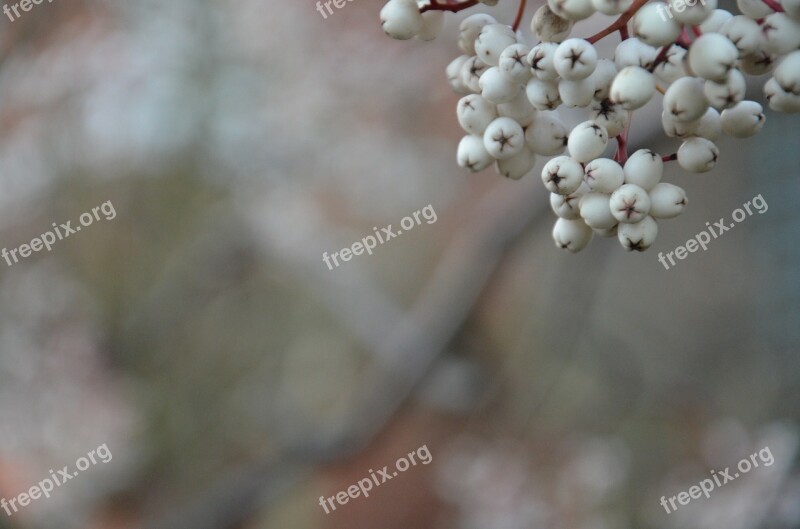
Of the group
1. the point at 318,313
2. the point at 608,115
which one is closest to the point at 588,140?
the point at 608,115

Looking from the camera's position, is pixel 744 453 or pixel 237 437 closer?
pixel 744 453

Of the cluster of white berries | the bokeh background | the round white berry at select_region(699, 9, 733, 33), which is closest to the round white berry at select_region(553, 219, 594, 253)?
the cluster of white berries

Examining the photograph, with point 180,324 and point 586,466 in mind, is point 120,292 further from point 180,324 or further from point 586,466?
point 586,466

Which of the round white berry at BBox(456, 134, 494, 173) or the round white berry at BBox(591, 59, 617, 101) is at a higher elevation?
the round white berry at BBox(591, 59, 617, 101)

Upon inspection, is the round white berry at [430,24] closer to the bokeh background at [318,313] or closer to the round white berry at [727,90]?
the round white berry at [727,90]

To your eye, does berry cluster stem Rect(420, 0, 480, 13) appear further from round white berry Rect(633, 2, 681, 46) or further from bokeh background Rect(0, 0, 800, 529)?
bokeh background Rect(0, 0, 800, 529)

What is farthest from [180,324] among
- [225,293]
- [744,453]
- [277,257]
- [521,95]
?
[521,95]
